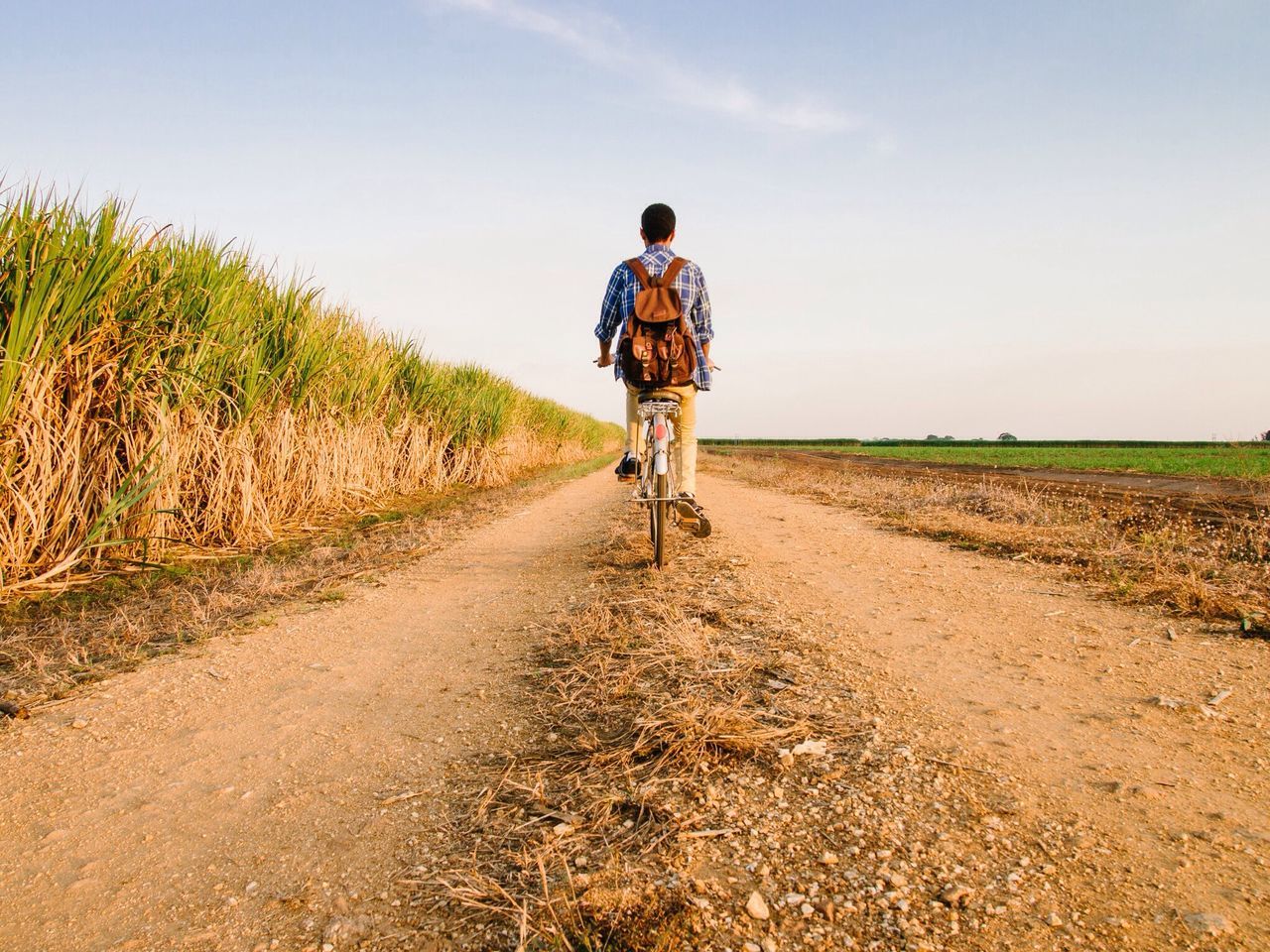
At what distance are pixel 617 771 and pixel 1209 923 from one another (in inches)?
53.4

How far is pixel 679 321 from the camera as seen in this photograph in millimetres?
4406

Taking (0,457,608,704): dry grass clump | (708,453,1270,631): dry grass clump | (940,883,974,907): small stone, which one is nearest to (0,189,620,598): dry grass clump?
(0,457,608,704): dry grass clump

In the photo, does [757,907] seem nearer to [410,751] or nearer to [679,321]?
[410,751]

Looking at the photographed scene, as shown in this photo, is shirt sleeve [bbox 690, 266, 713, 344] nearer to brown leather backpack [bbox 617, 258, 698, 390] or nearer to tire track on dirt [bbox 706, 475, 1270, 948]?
brown leather backpack [bbox 617, 258, 698, 390]

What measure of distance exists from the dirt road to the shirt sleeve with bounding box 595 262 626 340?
203 cm

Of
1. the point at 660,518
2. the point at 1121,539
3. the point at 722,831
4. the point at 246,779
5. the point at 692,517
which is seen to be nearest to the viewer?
the point at 722,831

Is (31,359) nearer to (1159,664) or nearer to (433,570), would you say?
(433,570)

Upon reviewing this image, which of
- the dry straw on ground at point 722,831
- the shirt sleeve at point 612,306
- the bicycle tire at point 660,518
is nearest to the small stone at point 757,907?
the dry straw on ground at point 722,831

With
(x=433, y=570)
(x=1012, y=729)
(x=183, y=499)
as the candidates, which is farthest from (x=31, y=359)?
(x=1012, y=729)

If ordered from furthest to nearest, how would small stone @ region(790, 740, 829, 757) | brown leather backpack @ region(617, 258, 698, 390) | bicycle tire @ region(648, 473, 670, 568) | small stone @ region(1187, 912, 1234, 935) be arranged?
1. bicycle tire @ region(648, 473, 670, 568)
2. brown leather backpack @ region(617, 258, 698, 390)
3. small stone @ region(790, 740, 829, 757)
4. small stone @ region(1187, 912, 1234, 935)

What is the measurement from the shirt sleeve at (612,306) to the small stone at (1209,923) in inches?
164

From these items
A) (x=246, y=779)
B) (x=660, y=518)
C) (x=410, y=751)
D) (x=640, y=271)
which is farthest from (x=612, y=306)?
(x=246, y=779)

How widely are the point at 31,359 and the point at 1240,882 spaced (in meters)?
5.77

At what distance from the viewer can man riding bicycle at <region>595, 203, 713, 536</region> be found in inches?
176
